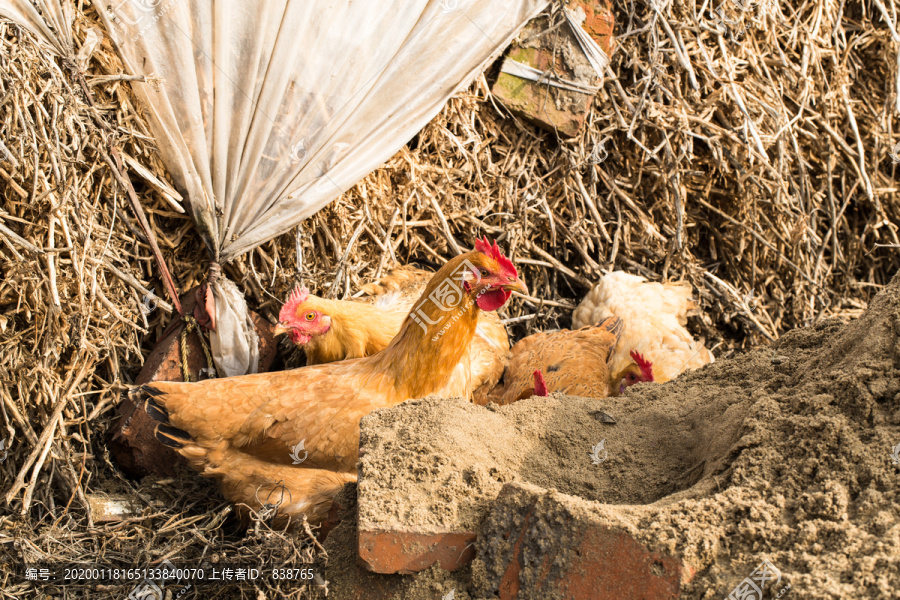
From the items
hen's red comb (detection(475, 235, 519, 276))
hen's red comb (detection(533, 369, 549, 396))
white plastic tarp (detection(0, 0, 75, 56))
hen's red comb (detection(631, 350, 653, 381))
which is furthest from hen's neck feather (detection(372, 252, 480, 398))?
white plastic tarp (detection(0, 0, 75, 56))

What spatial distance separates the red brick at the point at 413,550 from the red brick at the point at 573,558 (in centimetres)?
8

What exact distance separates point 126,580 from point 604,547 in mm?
1864

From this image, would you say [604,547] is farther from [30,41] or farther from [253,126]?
[30,41]

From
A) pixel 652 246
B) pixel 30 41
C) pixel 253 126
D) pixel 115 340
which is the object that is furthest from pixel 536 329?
pixel 30 41

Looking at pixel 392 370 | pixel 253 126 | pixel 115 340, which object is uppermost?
pixel 253 126

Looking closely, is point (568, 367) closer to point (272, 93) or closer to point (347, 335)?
point (347, 335)

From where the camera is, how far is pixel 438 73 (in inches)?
121

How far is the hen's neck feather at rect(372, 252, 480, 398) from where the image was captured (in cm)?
252

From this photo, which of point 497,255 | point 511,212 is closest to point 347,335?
point 497,255

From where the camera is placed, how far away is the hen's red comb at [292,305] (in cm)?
286

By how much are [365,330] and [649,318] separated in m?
1.58

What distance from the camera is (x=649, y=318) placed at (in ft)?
11.2

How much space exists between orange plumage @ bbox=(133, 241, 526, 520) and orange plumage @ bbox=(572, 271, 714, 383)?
109 centimetres

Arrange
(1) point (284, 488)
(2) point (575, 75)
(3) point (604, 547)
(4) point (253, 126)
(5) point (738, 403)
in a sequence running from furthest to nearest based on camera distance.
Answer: (2) point (575, 75) → (4) point (253, 126) → (1) point (284, 488) → (5) point (738, 403) → (3) point (604, 547)
